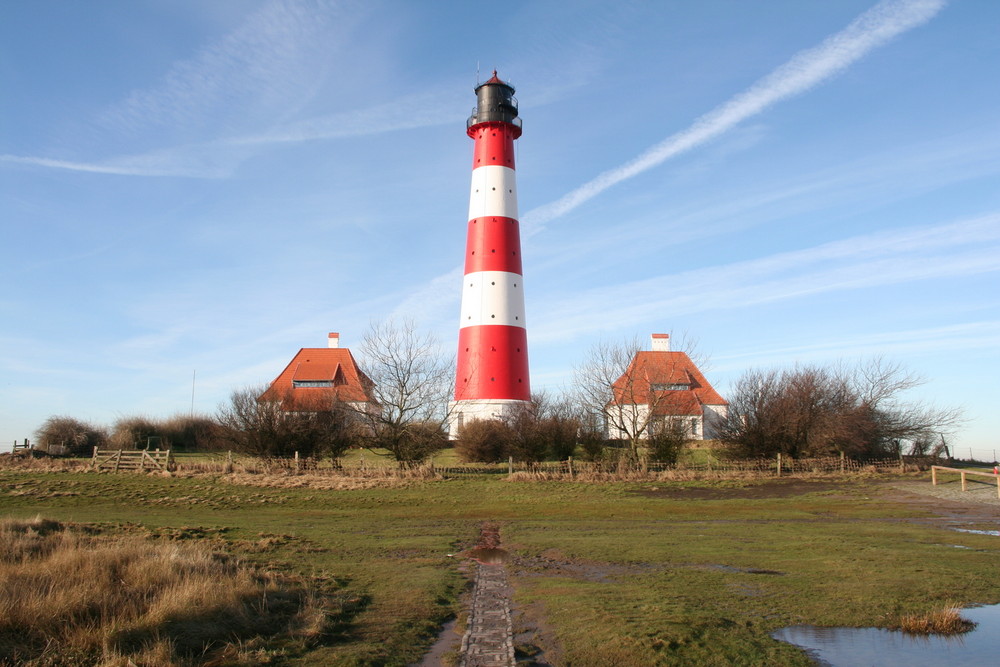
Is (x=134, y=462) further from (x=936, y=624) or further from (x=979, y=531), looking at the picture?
(x=936, y=624)

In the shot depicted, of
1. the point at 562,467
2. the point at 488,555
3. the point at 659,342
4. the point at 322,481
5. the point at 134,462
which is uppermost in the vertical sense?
the point at 659,342

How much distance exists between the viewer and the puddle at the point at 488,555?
13.4m

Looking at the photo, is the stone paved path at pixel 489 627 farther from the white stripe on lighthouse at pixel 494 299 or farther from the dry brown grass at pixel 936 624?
the white stripe on lighthouse at pixel 494 299

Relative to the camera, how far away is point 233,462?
3219cm

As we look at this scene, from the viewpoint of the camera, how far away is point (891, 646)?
7.83 metres

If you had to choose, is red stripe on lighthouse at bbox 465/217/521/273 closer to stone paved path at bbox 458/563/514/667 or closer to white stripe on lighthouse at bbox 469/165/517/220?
white stripe on lighthouse at bbox 469/165/517/220

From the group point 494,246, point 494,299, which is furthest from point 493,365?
point 494,246

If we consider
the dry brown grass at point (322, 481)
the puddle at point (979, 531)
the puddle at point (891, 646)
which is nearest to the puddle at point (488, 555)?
the puddle at point (891, 646)

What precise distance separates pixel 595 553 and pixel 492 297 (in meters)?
26.8

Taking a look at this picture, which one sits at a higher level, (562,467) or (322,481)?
(562,467)

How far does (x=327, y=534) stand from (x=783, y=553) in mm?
9898

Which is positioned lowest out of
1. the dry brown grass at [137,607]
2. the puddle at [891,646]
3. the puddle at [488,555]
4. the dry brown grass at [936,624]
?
the puddle at [488,555]

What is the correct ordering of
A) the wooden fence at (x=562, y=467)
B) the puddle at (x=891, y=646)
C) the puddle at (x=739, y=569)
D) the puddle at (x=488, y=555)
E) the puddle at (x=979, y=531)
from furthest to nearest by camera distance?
1. the wooden fence at (x=562, y=467)
2. the puddle at (x=979, y=531)
3. the puddle at (x=488, y=555)
4. the puddle at (x=739, y=569)
5. the puddle at (x=891, y=646)

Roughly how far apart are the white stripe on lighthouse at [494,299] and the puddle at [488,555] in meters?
25.2
